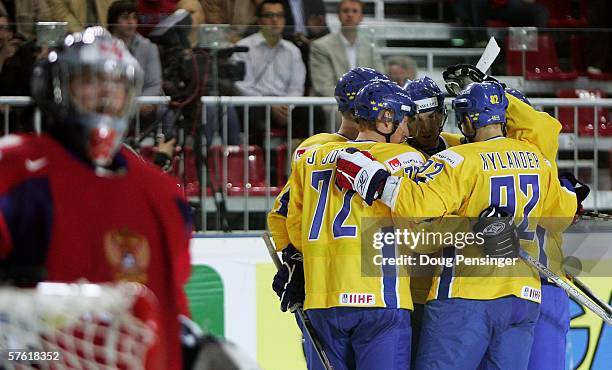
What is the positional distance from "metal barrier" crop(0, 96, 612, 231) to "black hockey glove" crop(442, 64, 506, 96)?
1.26 feet

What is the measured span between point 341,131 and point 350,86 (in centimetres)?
17

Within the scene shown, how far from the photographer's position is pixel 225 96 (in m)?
5.43

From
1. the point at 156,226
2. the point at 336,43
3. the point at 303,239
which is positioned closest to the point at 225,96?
the point at 336,43

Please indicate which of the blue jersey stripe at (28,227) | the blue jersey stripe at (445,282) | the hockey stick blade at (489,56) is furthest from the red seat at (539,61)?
the blue jersey stripe at (28,227)

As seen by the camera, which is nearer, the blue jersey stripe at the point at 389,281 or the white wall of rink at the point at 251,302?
the blue jersey stripe at the point at 389,281

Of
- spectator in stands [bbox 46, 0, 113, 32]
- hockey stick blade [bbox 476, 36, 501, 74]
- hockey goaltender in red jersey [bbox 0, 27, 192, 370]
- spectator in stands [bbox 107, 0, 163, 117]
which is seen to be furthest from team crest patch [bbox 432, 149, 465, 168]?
spectator in stands [bbox 46, 0, 113, 32]

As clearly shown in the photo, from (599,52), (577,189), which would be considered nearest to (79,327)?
(577,189)

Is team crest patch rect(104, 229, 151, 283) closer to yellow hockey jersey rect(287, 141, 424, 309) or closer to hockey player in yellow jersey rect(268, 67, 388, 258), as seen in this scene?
yellow hockey jersey rect(287, 141, 424, 309)

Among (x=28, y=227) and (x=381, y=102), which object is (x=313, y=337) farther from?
(x=28, y=227)

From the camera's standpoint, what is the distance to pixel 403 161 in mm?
4125

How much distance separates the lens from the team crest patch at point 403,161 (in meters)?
4.10

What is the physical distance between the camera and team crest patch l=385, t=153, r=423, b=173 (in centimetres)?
410

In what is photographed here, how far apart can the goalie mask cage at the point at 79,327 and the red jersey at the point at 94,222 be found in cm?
4

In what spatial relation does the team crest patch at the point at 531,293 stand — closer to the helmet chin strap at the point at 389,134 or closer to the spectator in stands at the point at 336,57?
the helmet chin strap at the point at 389,134
